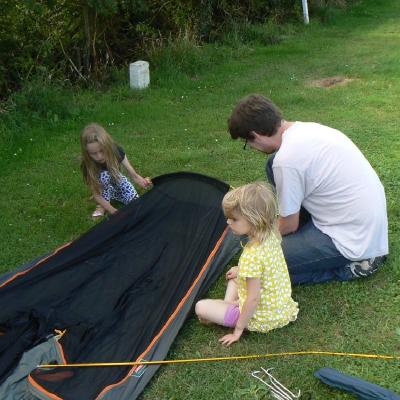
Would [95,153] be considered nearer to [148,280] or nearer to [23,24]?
[148,280]

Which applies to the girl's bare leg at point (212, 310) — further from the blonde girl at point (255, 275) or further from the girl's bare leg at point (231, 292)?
the girl's bare leg at point (231, 292)

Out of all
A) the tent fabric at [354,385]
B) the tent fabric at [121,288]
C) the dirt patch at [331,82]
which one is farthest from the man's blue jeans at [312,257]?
the dirt patch at [331,82]

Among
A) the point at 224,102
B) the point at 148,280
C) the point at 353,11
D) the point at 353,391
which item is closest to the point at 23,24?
the point at 224,102

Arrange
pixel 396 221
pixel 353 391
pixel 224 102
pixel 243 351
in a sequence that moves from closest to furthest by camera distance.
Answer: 1. pixel 353 391
2. pixel 243 351
3. pixel 396 221
4. pixel 224 102

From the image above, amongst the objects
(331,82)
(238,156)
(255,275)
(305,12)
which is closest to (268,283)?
(255,275)

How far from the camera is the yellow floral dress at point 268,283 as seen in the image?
2.66 meters

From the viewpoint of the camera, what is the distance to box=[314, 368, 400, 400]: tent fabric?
2.35 meters

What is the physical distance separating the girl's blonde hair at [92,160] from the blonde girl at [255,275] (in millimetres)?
1689

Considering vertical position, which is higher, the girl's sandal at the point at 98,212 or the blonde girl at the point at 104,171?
the blonde girl at the point at 104,171

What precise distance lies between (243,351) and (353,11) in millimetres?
10831

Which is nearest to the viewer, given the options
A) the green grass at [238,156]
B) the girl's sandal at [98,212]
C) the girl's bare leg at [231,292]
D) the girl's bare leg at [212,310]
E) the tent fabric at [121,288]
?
the tent fabric at [121,288]

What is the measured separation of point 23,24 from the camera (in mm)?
7285

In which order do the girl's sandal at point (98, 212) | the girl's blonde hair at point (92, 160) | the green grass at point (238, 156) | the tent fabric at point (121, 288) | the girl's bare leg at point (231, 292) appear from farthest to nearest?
the girl's sandal at point (98, 212) < the girl's blonde hair at point (92, 160) < the girl's bare leg at point (231, 292) < the green grass at point (238, 156) < the tent fabric at point (121, 288)

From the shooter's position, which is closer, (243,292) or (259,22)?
(243,292)
